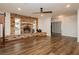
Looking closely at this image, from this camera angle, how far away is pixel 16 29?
366 inches

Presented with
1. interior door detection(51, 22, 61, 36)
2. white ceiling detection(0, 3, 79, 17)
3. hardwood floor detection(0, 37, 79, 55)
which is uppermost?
white ceiling detection(0, 3, 79, 17)

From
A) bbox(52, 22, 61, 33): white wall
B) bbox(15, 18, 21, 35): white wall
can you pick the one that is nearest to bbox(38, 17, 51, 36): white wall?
bbox(52, 22, 61, 33): white wall

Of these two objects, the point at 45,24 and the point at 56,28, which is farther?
the point at 56,28

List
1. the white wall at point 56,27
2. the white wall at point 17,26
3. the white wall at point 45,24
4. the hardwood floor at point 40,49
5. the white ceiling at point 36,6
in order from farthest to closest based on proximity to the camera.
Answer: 1. the white wall at point 56,27
2. the white wall at point 45,24
3. the white wall at point 17,26
4. the white ceiling at point 36,6
5. the hardwood floor at point 40,49

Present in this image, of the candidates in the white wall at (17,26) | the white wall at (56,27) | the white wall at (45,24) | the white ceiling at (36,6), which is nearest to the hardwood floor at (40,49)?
the white ceiling at (36,6)

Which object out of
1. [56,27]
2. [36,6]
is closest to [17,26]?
[36,6]

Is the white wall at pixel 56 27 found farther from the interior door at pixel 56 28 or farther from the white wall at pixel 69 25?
the white wall at pixel 69 25

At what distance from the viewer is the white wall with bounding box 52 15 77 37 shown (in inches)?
395

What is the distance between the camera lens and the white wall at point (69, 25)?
32.9ft

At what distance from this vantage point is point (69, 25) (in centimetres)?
1052

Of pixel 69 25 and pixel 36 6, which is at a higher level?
pixel 36 6

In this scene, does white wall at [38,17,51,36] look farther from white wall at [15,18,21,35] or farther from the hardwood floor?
the hardwood floor

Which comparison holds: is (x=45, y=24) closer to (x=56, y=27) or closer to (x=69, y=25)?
(x=56, y=27)

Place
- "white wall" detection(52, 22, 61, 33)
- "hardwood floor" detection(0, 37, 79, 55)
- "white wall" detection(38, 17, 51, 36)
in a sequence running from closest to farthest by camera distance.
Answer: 1. "hardwood floor" detection(0, 37, 79, 55)
2. "white wall" detection(38, 17, 51, 36)
3. "white wall" detection(52, 22, 61, 33)
